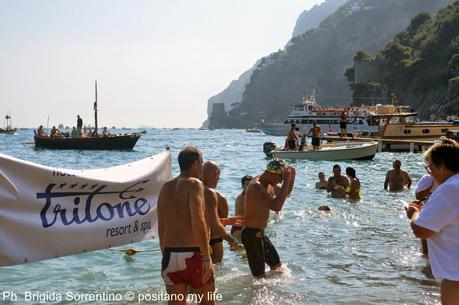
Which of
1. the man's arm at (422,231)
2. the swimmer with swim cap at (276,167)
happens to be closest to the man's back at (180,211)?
the man's arm at (422,231)

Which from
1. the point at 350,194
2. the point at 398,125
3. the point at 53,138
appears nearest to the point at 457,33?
the point at 398,125

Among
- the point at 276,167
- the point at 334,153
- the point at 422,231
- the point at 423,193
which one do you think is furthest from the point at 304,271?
the point at 334,153

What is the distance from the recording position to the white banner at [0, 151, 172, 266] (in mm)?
4703

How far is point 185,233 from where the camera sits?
4703 millimetres

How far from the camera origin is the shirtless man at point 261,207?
679cm

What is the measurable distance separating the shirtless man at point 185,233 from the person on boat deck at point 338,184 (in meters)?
11.9

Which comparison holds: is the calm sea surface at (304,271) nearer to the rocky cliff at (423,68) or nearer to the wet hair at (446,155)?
the wet hair at (446,155)

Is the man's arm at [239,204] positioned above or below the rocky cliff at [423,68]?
below

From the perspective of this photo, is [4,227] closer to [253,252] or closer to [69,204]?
[69,204]

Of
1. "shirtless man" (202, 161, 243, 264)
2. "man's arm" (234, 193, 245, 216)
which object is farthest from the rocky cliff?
"shirtless man" (202, 161, 243, 264)

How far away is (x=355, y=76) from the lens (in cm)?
11506

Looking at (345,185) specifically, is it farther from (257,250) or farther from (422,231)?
(422,231)

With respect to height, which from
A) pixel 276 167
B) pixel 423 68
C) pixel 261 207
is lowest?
pixel 261 207

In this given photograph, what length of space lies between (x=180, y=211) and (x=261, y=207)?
100 inches
